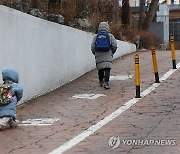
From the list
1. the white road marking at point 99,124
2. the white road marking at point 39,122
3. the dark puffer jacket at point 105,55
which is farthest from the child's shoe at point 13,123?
the dark puffer jacket at point 105,55

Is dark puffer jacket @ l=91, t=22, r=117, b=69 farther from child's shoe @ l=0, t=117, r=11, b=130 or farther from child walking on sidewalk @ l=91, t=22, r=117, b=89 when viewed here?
child's shoe @ l=0, t=117, r=11, b=130

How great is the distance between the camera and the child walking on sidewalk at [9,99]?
9766 mm

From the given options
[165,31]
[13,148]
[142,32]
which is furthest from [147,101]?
[165,31]

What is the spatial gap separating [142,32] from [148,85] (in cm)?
1690

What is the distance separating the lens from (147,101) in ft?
40.1

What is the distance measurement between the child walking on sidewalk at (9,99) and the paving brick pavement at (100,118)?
172mm

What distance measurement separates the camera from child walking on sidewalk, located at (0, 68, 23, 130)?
32.0 ft

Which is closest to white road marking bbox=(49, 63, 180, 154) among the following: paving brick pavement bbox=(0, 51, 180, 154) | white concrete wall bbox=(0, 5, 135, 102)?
paving brick pavement bbox=(0, 51, 180, 154)

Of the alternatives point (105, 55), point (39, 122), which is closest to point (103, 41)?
point (105, 55)

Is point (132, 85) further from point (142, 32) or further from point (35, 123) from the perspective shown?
point (142, 32)

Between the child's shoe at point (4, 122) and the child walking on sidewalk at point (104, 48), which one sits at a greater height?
the child walking on sidewalk at point (104, 48)

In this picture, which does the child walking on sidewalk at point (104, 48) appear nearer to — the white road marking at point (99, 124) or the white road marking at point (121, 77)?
the white road marking at point (99, 124)

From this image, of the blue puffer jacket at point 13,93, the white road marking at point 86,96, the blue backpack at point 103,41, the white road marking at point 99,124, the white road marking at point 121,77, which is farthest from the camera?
the white road marking at point 121,77

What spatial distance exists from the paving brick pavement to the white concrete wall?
425mm
